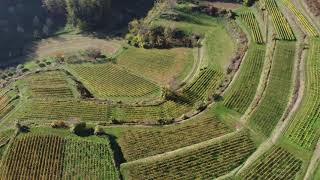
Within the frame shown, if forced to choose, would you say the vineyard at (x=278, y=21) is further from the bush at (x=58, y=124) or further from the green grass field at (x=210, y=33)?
the bush at (x=58, y=124)

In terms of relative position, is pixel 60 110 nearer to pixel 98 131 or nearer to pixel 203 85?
pixel 98 131

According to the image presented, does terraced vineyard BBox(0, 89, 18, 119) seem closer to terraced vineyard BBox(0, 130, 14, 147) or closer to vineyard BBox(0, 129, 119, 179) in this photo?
terraced vineyard BBox(0, 130, 14, 147)

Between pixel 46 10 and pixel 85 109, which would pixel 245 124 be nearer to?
pixel 85 109

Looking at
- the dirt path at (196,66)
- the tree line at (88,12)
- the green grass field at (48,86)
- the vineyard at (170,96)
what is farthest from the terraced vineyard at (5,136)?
the tree line at (88,12)

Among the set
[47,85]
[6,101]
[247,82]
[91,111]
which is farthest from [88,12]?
[247,82]

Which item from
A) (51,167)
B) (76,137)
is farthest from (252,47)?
(51,167)

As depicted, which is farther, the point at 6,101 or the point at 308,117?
the point at 6,101
